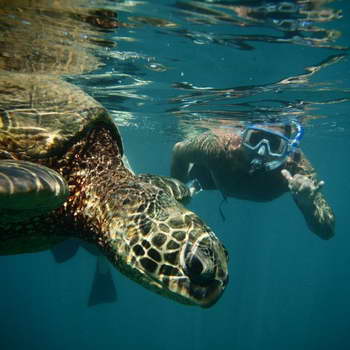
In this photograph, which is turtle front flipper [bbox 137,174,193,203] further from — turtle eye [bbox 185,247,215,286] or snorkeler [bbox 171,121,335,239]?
snorkeler [bbox 171,121,335,239]

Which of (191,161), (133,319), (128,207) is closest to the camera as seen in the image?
(128,207)

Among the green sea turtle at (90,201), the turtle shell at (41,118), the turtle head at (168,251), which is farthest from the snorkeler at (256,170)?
the turtle head at (168,251)

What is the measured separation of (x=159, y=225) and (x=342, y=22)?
19.7 feet

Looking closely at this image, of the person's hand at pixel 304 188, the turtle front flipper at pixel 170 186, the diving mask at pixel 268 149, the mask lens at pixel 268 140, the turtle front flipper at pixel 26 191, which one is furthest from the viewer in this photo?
the mask lens at pixel 268 140

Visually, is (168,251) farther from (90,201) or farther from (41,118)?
(41,118)

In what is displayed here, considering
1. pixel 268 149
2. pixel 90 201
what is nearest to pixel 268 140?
pixel 268 149

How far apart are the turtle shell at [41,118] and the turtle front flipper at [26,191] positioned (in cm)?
60

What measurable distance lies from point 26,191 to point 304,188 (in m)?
5.88

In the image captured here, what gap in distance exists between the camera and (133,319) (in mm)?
40281

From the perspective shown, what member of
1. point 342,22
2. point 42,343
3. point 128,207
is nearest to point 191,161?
point 342,22

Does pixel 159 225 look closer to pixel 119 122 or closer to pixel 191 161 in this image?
pixel 191 161

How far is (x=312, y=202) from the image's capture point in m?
7.21

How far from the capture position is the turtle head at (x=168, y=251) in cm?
265

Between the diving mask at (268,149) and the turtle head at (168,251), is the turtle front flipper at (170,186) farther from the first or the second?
the diving mask at (268,149)
